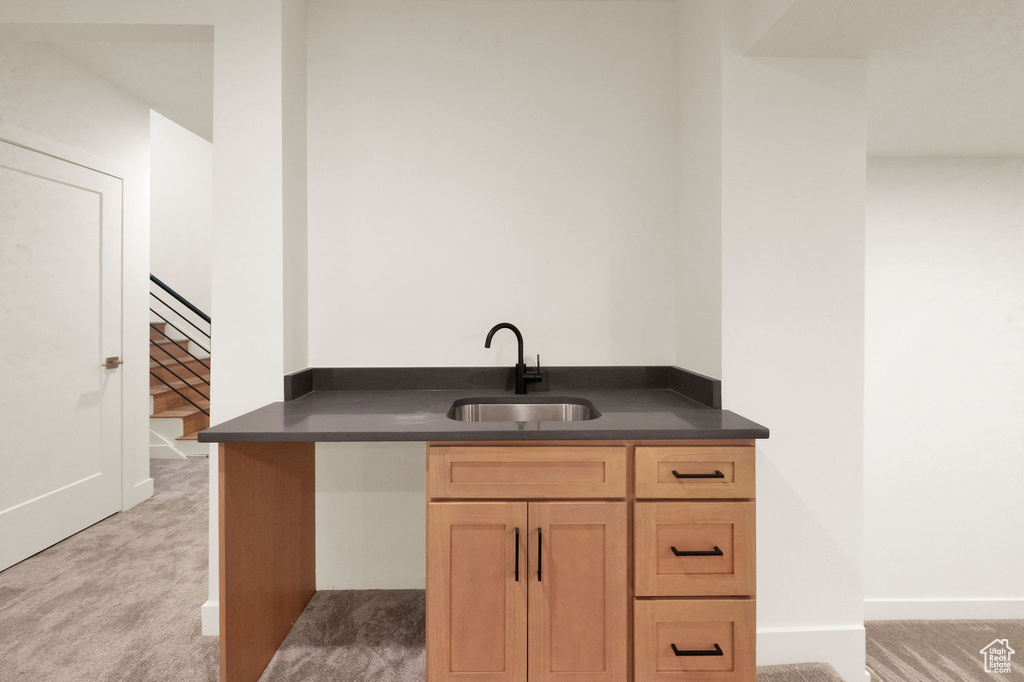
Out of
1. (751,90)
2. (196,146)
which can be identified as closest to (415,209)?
(751,90)

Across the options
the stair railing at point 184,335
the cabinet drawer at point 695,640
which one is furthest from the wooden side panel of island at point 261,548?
the stair railing at point 184,335

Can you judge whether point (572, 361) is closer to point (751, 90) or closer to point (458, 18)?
point (751, 90)

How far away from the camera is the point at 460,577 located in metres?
1.51

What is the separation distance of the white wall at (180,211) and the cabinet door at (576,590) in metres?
5.82

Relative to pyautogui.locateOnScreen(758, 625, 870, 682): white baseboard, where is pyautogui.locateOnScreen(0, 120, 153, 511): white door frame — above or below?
above

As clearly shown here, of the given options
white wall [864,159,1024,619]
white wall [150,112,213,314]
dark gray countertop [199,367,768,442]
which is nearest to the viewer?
dark gray countertop [199,367,768,442]

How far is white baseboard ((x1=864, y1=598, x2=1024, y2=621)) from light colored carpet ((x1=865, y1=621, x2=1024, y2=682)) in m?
0.05

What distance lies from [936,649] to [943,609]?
0.44m

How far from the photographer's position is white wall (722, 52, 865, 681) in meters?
1.84

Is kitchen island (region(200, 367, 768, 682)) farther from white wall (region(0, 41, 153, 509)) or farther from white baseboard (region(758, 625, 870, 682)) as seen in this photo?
white wall (region(0, 41, 153, 509))

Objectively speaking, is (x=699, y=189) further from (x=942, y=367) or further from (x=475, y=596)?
(x=942, y=367)

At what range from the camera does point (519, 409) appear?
2.12 m

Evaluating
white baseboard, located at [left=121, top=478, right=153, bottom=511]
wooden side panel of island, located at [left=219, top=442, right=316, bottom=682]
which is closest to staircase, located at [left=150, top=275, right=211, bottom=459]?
white baseboard, located at [left=121, top=478, right=153, bottom=511]

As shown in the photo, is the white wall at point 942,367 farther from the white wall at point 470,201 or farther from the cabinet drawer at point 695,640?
the cabinet drawer at point 695,640
